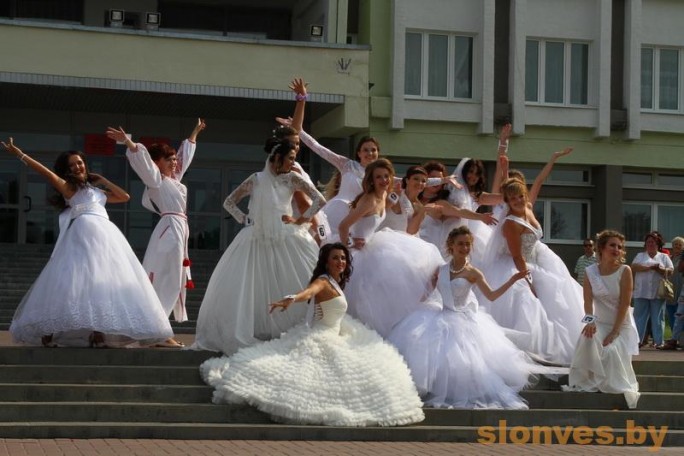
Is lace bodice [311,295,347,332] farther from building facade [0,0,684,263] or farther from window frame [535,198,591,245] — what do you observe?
window frame [535,198,591,245]

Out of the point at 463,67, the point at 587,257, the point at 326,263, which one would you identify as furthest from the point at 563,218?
the point at 326,263

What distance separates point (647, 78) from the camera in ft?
105

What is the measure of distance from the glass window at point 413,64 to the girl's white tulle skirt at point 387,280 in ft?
56.4

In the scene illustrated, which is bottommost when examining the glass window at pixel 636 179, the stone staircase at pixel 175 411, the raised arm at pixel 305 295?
the stone staircase at pixel 175 411

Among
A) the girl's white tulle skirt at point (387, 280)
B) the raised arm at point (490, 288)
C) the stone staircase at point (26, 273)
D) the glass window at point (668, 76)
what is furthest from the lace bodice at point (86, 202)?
the glass window at point (668, 76)

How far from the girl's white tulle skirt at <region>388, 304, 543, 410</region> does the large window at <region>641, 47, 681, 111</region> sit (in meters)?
20.2

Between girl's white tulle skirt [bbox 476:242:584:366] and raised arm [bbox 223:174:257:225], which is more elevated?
raised arm [bbox 223:174:257:225]

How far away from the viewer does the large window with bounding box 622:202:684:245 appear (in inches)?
1266

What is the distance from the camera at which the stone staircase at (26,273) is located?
75.0 ft

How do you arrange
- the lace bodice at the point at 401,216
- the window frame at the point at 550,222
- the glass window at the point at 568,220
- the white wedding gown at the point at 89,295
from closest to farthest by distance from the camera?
the white wedding gown at the point at 89,295
the lace bodice at the point at 401,216
the window frame at the point at 550,222
the glass window at the point at 568,220

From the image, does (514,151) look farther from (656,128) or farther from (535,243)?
(535,243)

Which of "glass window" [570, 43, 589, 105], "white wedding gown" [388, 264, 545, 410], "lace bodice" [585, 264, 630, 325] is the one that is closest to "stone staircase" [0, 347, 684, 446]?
"white wedding gown" [388, 264, 545, 410]

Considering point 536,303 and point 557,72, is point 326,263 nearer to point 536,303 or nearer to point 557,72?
point 536,303

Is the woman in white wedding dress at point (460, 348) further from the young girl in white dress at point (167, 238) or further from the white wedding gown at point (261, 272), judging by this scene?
the young girl in white dress at point (167, 238)
